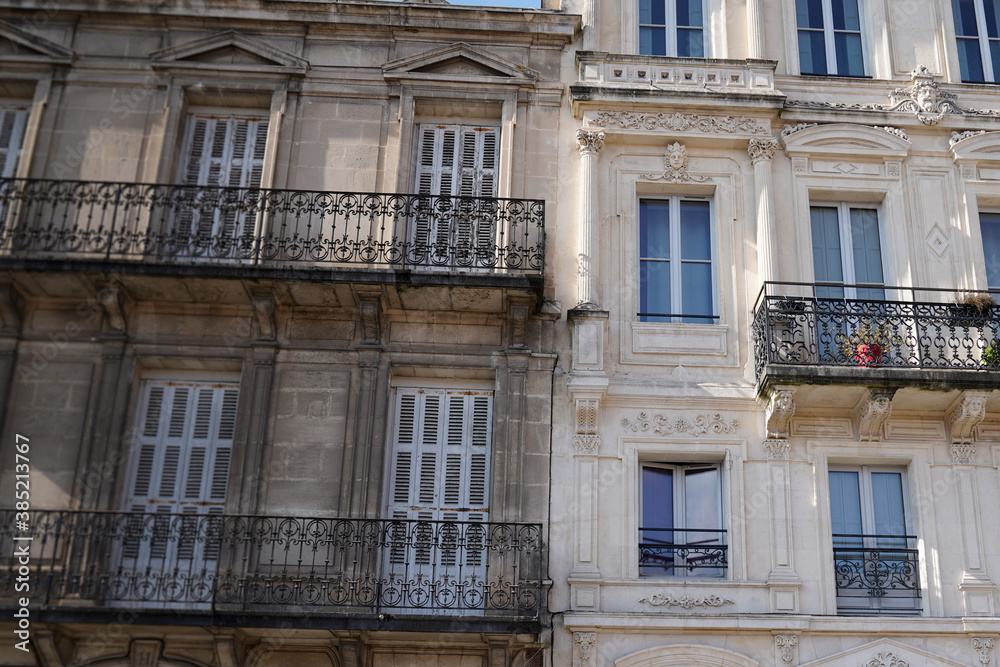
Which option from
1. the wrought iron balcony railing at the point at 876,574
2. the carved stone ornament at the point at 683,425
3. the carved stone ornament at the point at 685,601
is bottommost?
the carved stone ornament at the point at 685,601

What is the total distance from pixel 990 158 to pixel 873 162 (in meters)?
1.47

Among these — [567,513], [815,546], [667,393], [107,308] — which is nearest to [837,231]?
[667,393]

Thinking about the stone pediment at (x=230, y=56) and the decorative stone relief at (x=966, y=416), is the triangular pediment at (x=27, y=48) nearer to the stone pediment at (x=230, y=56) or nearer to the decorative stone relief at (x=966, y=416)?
the stone pediment at (x=230, y=56)

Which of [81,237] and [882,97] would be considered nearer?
[81,237]

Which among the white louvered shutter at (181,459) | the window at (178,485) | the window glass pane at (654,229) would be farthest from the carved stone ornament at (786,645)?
the white louvered shutter at (181,459)

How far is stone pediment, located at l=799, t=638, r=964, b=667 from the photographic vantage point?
11070 mm

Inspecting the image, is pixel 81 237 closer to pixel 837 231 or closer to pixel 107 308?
pixel 107 308

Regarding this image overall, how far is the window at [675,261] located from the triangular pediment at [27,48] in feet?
25.2

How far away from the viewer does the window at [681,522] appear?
11.7 metres

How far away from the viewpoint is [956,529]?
1174 centimetres

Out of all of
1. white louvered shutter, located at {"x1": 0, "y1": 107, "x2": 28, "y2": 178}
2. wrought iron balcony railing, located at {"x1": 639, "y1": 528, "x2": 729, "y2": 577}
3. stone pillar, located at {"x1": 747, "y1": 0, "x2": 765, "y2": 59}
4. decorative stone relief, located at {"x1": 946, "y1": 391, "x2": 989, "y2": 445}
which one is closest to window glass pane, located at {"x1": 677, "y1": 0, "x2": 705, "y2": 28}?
stone pillar, located at {"x1": 747, "y1": 0, "x2": 765, "y2": 59}

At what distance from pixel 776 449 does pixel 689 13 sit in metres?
6.23

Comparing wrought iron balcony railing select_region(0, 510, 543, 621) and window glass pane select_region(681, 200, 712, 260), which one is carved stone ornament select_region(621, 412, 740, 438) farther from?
window glass pane select_region(681, 200, 712, 260)

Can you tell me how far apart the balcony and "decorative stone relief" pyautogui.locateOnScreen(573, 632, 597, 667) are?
3.85 meters
